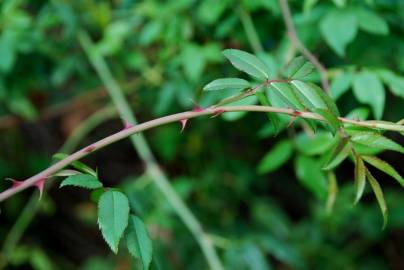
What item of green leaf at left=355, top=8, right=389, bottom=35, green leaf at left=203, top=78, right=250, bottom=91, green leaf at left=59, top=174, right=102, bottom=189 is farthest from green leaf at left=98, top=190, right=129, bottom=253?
green leaf at left=355, top=8, right=389, bottom=35

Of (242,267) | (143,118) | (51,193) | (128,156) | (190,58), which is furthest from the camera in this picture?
(128,156)

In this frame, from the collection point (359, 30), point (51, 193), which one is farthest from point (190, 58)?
point (51, 193)

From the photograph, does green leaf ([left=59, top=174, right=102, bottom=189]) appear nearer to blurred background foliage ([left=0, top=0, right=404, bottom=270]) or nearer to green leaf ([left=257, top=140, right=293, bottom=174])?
blurred background foliage ([left=0, top=0, right=404, bottom=270])

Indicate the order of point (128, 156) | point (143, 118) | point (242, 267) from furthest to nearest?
point (128, 156), point (143, 118), point (242, 267)

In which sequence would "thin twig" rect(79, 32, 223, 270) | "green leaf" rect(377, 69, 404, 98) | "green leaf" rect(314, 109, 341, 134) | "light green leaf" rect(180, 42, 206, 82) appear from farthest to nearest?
1. "light green leaf" rect(180, 42, 206, 82)
2. "thin twig" rect(79, 32, 223, 270)
3. "green leaf" rect(377, 69, 404, 98)
4. "green leaf" rect(314, 109, 341, 134)

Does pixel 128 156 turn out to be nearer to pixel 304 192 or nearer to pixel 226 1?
pixel 304 192

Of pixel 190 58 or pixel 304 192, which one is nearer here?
pixel 190 58
